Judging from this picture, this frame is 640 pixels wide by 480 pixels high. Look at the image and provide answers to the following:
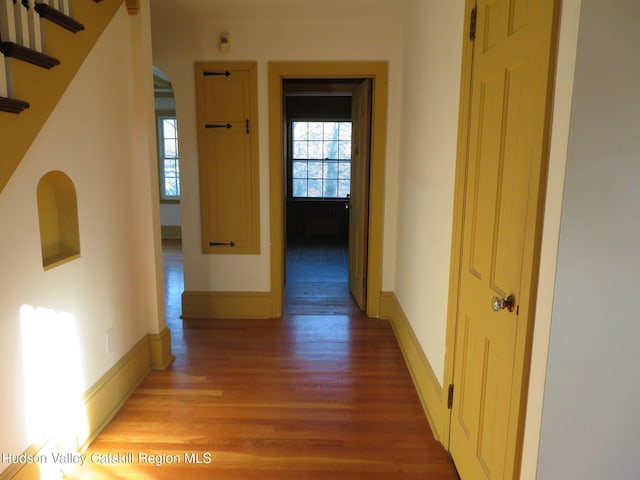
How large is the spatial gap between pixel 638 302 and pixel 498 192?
575mm

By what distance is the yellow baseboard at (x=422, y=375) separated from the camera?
232 cm

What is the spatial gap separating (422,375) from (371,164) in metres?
1.98

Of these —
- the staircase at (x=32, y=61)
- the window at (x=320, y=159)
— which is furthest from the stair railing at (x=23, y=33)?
the window at (x=320, y=159)

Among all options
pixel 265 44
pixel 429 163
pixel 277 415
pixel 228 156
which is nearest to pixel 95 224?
pixel 277 415

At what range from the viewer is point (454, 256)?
2.08 m

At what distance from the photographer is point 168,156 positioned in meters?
8.23

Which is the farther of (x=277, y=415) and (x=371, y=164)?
(x=371, y=164)

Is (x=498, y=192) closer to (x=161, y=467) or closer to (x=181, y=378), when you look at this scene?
(x=161, y=467)

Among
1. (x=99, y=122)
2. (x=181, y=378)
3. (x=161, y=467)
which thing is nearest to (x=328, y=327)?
(x=181, y=378)

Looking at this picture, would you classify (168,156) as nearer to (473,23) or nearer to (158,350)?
(158,350)

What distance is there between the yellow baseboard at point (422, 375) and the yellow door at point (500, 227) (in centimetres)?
21

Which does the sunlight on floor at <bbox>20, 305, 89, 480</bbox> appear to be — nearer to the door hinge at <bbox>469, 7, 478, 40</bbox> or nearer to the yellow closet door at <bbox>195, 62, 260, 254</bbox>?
the yellow closet door at <bbox>195, 62, 260, 254</bbox>

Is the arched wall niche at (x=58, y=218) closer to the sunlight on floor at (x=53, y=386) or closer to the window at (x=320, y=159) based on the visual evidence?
the sunlight on floor at (x=53, y=386)

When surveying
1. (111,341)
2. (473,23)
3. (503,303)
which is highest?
(473,23)
